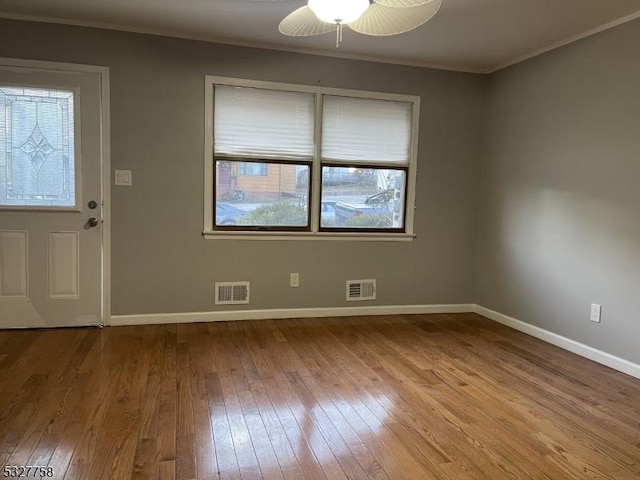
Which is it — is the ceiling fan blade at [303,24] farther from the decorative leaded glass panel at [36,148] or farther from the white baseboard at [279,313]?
the white baseboard at [279,313]

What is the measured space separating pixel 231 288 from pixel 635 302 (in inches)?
118

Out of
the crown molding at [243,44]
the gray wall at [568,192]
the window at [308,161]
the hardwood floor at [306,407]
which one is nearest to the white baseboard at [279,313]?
the hardwood floor at [306,407]

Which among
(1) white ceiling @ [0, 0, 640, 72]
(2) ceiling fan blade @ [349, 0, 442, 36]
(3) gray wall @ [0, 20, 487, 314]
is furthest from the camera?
(3) gray wall @ [0, 20, 487, 314]

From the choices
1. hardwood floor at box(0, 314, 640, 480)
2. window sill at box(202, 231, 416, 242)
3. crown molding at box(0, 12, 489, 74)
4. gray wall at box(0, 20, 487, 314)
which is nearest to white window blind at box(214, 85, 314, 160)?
gray wall at box(0, 20, 487, 314)

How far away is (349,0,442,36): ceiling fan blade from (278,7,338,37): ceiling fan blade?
0.17 metres

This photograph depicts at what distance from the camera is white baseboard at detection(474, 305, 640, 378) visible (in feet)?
10.1

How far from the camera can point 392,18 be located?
2350 mm

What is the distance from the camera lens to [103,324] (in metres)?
3.71

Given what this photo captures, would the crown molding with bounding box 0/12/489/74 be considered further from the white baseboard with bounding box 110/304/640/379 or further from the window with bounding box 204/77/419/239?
the white baseboard with bounding box 110/304/640/379

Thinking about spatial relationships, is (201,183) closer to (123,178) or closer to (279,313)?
(123,178)

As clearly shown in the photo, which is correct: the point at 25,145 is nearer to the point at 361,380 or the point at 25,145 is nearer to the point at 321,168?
the point at 321,168

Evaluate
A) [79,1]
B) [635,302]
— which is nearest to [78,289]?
[79,1]

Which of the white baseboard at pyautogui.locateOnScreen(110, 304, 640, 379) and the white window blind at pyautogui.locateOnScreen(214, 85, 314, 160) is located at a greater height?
the white window blind at pyautogui.locateOnScreen(214, 85, 314, 160)

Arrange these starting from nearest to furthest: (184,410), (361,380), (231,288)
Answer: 1. (184,410)
2. (361,380)
3. (231,288)
